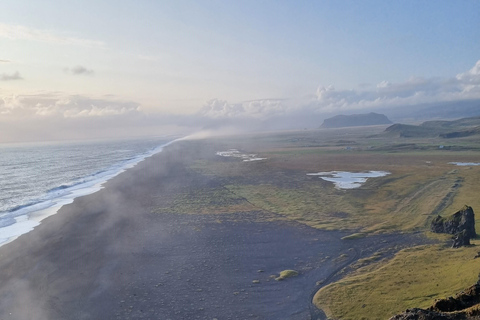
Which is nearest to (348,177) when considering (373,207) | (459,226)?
(373,207)

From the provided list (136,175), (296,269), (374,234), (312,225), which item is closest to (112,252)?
(296,269)

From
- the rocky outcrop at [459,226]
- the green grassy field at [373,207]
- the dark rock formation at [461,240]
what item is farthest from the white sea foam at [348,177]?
the dark rock formation at [461,240]

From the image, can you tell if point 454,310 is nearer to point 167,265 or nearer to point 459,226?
point 167,265

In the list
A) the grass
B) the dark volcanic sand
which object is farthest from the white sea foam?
the grass

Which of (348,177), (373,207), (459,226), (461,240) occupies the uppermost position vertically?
(459,226)

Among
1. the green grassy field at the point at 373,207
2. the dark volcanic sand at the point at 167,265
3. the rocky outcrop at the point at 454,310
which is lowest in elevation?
the dark volcanic sand at the point at 167,265

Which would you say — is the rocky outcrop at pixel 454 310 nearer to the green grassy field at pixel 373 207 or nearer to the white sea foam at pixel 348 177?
the green grassy field at pixel 373 207
